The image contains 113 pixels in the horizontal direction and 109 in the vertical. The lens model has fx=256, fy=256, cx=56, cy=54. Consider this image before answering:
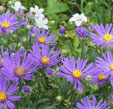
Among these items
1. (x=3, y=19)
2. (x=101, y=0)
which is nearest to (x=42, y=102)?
(x=3, y=19)

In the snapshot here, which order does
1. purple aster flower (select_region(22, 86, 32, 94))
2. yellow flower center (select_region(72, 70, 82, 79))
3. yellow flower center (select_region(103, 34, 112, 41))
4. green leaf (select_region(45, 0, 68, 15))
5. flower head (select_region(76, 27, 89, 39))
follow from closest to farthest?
purple aster flower (select_region(22, 86, 32, 94)) < yellow flower center (select_region(72, 70, 82, 79)) < flower head (select_region(76, 27, 89, 39)) < yellow flower center (select_region(103, 34, 112, 41)) < green leaf (select_region(45, 0, 68, 15))

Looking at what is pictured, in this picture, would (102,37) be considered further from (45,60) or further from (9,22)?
(9,22)

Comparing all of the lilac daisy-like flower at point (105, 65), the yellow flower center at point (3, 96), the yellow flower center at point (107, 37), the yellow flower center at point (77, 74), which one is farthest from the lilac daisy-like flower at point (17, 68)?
the yellow flower center at point (107, 37)

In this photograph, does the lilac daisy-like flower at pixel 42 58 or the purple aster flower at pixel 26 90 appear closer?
the purple aster flower at pixel 26 90

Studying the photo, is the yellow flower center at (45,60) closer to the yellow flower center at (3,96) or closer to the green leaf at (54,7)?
the yellow flower center at (3,96)

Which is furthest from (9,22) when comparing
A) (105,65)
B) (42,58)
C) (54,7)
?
(54,7)

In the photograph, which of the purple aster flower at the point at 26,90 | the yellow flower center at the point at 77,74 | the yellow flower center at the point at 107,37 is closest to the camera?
the purple aster flower at the point at 26,90

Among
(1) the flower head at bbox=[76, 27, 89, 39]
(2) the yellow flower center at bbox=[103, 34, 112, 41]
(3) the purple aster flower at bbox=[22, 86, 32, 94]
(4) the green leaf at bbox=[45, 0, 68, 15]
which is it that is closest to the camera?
(3) the purple aster flower at bbox=[22, 86, 32, 94]

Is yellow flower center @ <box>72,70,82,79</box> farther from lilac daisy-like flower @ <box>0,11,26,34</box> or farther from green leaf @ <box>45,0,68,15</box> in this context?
green leaf @ <box>45,0,68,15</box>

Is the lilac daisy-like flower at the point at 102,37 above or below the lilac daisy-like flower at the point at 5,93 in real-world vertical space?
above

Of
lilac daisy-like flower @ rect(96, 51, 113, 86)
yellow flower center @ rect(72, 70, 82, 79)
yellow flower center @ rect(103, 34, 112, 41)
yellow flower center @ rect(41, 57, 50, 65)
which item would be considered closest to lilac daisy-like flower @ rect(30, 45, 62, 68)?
yellow flower center @ rect(41, 57, 50, 65)
